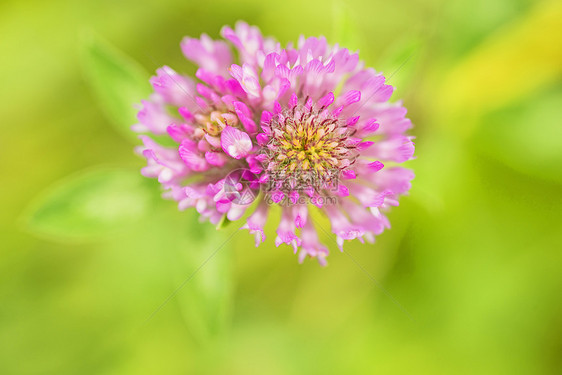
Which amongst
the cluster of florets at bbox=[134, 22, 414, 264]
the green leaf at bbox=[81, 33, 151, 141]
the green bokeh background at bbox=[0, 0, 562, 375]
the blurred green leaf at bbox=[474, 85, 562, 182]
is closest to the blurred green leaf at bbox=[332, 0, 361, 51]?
the cluster of florets at bbox=[134, 22, 414, 264]

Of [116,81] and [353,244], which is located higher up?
[116,81]

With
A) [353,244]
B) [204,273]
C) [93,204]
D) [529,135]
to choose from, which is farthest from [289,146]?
[529,135]

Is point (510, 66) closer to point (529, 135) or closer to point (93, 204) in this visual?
point (529, 135)

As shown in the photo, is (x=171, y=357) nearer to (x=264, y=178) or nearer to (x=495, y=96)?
(x=264, y=178)

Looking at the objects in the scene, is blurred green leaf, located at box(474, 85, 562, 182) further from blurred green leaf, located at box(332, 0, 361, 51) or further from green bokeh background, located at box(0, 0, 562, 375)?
blurred green leaf, located at box(332, 0, 361, 51)

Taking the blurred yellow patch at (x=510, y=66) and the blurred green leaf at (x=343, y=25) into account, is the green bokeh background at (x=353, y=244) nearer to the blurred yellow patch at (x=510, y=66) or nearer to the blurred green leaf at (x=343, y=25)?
the blurred yellow patch at (x=510, y=66)

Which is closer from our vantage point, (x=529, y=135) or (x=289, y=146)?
(x=289, y=146)
